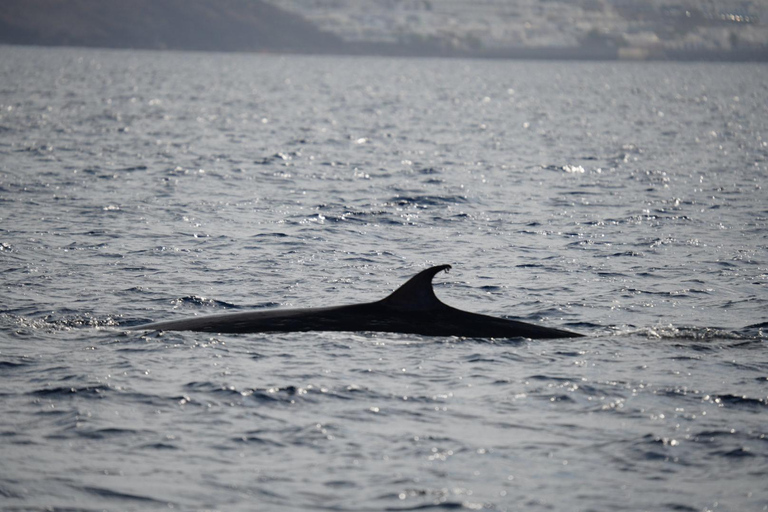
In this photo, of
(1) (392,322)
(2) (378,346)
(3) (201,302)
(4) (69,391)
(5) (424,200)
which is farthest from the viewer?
(5) (424,200)

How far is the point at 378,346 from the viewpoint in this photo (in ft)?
47.0

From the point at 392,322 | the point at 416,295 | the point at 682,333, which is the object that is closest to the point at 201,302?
the point at 392,322

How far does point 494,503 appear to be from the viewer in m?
9.64

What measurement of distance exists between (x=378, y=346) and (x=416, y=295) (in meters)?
Result: 0.84

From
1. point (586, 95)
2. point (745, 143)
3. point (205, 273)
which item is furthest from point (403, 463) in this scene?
point (586, 95)

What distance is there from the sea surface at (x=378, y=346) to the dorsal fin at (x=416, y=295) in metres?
0.48

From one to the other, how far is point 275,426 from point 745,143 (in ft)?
152

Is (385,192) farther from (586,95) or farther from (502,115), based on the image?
(586,95)

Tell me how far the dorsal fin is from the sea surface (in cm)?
48

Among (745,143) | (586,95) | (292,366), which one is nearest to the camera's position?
(292,366)

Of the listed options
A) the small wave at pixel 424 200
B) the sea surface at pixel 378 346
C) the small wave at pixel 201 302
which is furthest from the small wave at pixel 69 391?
the small wave at pixel 424 200

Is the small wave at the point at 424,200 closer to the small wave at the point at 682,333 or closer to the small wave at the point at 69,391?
the small wave at the point at 682,333

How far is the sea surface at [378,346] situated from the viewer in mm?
10211

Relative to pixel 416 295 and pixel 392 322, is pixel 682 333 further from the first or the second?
pixel 392 322
